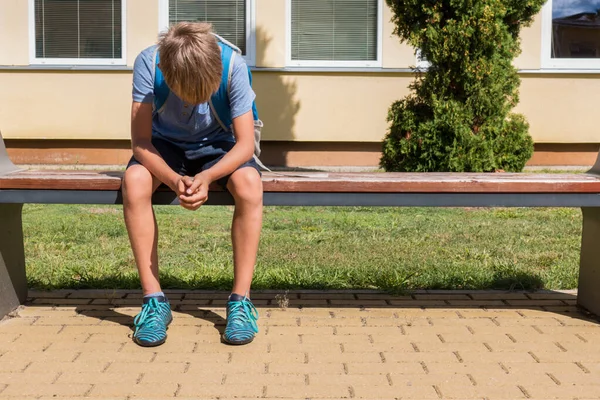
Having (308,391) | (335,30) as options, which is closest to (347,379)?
(308,391)

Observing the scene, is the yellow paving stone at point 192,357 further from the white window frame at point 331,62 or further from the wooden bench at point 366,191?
the white window frame at point 331,62

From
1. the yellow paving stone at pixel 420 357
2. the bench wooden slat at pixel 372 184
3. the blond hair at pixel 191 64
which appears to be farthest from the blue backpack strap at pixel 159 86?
the yellow paving stone at pixel 420 357

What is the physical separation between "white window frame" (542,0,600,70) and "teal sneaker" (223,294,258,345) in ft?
27.9

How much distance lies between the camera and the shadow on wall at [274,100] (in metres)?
11.0

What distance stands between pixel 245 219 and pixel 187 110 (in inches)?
21.1

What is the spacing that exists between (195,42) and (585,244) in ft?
7.06

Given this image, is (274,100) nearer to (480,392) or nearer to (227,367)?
(227,367)

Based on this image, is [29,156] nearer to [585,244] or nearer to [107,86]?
[107,86]

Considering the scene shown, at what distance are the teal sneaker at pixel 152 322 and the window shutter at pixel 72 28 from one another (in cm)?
817

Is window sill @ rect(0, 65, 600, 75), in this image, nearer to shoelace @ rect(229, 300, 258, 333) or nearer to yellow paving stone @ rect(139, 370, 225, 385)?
shoelace @ rect(229, 300, 258, 333)

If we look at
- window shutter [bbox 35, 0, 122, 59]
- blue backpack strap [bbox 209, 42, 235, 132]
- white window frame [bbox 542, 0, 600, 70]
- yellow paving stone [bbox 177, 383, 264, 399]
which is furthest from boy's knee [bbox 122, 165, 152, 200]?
white window frame [bbox 542, 0, 600, 70]

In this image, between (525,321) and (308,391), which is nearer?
(308,391)

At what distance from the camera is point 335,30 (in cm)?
1125

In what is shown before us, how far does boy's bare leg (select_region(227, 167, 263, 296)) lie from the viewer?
11.9ft
